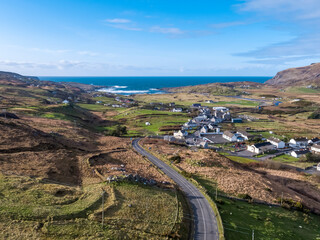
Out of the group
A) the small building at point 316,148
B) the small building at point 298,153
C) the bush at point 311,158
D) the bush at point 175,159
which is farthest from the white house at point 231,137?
the bush at point 175,159

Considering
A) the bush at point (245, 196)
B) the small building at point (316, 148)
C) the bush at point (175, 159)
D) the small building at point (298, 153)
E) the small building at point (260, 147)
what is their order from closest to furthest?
the bush at point (245, 196) < the bush at point (175, 159) < the small building at point (298, 153) < the small building at point (260, 147) < the small building at point (316, 148)

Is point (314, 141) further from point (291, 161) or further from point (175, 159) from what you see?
point (175, 159)

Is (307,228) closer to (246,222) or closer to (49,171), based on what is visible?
(246,222)

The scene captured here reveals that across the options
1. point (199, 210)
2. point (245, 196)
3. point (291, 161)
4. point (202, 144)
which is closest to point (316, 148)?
point (291, 161)

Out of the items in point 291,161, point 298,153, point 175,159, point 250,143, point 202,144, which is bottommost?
point 291,161

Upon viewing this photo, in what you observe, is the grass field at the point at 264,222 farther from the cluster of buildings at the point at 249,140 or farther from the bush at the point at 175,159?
the cluster of buildings at the point at 249,140
